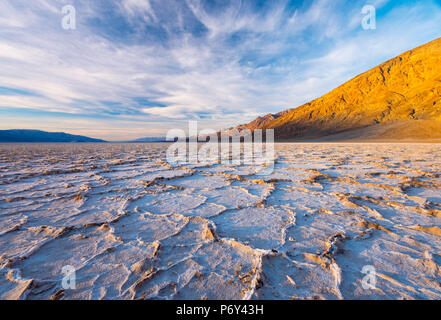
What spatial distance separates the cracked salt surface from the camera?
1.01 meters

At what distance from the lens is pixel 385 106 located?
35156mm

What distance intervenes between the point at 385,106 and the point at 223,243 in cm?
4650

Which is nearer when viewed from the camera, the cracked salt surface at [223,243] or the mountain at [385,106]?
the cracked salt surface at [223,243]

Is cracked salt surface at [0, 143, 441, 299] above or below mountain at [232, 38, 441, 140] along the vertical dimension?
below

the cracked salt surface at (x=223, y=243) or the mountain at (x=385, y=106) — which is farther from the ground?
the mountain at (x=385, y=106)

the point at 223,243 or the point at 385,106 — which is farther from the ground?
the point at 385,106

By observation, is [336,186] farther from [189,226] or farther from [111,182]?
[111,182]

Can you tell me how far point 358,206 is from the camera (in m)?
2.09

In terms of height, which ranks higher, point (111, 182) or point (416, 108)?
point (416, 108)

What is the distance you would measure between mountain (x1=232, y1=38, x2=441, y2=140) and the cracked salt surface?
31824 millimetres

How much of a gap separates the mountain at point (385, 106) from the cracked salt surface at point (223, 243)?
31.8 m

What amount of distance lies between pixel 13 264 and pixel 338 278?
1949 mm

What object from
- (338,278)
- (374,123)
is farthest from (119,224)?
(374,123)

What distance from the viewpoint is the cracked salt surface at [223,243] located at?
1.01m
